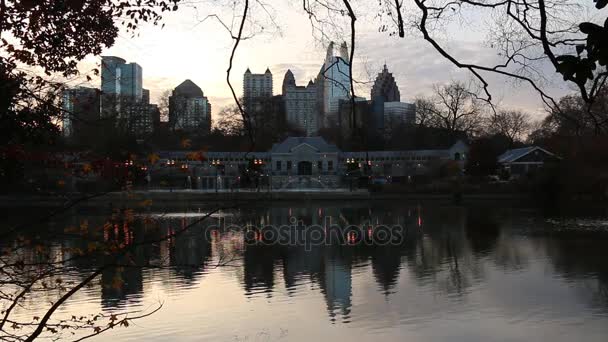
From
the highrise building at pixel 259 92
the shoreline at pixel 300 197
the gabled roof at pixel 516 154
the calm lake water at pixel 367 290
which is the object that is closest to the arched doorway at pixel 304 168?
the highrise building at pixel 259 92

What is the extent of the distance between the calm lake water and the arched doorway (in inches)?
1645

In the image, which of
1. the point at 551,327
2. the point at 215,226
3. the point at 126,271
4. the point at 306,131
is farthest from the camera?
the point at 306,131

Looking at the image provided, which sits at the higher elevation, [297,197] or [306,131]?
[306,131]

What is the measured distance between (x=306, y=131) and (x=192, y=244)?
5600 centimetres

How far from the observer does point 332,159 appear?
2479 inches

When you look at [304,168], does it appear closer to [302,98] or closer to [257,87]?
[257,87]

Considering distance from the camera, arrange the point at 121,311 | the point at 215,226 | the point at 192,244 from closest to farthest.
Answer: the point at 121,311 → the point at 192,244 → the point at 215,226

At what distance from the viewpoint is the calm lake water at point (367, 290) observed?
31.0 feet

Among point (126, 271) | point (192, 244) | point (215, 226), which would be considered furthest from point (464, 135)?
point (126, 271)

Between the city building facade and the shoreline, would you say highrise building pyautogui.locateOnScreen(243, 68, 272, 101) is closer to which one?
the city building facade

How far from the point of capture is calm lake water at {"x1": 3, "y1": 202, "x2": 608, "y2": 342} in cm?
945

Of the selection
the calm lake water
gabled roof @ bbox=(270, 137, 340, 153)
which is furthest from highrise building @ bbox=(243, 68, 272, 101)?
the calm lake water

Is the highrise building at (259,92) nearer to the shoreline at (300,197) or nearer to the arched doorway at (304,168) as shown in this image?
the arched doorway at (304,168)

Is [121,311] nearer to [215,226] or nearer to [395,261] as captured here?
[395,261]
